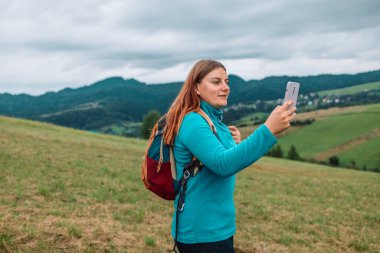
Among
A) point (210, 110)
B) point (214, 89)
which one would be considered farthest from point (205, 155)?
point (214, 89)

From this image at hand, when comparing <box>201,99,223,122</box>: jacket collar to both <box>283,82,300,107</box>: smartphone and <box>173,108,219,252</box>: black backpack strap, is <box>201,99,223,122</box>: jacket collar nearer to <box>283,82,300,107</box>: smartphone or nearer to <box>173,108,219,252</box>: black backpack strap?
<box>173,108,219,252</box>: black backpack strap

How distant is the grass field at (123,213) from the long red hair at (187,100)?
3.32m

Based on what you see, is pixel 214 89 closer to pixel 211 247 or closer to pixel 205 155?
pixel 205 155

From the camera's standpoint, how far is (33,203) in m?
9.12

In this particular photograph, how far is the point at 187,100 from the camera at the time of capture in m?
2.96

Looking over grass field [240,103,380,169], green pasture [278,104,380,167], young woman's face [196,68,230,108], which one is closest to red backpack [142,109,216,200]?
young woman's face [196,68,230,108]

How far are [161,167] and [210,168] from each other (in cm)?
49

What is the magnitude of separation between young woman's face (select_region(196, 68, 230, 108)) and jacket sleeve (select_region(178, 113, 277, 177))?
242 mm

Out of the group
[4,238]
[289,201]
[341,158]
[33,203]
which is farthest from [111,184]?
[341,158]

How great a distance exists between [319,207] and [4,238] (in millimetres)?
10734

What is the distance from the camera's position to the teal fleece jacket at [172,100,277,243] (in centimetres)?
256

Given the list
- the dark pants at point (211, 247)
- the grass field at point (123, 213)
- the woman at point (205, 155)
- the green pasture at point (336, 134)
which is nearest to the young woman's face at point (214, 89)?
the woman at point (205, 155)

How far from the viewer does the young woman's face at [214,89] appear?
2.96m

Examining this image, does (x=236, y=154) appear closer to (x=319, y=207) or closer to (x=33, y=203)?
(x=33, y=203)
